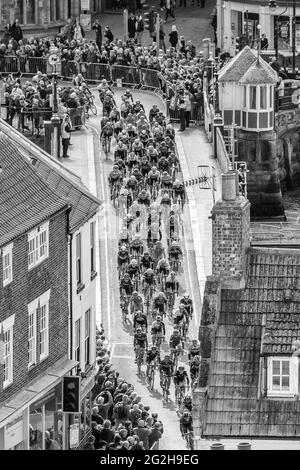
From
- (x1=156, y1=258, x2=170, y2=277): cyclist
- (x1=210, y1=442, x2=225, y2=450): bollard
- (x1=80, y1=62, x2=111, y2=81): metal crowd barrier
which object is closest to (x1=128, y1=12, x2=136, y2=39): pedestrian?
(x1=80, y1=62, x2=111, y2=81): metal crowd barrier

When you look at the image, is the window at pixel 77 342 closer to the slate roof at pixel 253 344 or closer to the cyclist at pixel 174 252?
the slate roof at pixel 253 344

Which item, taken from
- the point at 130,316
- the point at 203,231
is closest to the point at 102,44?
the point at 203,231

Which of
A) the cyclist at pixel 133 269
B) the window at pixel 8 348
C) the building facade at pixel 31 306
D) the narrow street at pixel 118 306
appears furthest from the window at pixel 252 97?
the window at pixel 8 348

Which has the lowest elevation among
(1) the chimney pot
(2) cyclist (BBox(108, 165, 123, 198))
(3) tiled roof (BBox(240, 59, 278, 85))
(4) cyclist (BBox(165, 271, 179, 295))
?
(4) cyclist (BBox(165, 271, 179, 295))

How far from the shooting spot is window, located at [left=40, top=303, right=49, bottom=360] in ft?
268

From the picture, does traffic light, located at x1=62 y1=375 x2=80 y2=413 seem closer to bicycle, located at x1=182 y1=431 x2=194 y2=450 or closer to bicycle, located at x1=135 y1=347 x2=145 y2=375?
bicycle, located at x1=182 y1=431 x2=194 y2=450

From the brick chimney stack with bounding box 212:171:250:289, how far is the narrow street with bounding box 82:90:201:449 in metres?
12.9

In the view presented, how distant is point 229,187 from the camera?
76438 millimetres

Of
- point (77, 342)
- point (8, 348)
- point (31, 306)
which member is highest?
point (31, 306)

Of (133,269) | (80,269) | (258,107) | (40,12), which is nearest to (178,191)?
(133,269)

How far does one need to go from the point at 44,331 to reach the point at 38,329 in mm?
708

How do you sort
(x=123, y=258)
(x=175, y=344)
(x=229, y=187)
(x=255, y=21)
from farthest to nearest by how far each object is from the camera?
1. (x=255, y=21)
2. (x=123, y=258)
3. (x=175, y=344)
4. (x=229, y=187)

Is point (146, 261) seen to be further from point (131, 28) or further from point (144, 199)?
point (131, 28)

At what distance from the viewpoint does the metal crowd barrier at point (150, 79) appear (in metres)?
150
